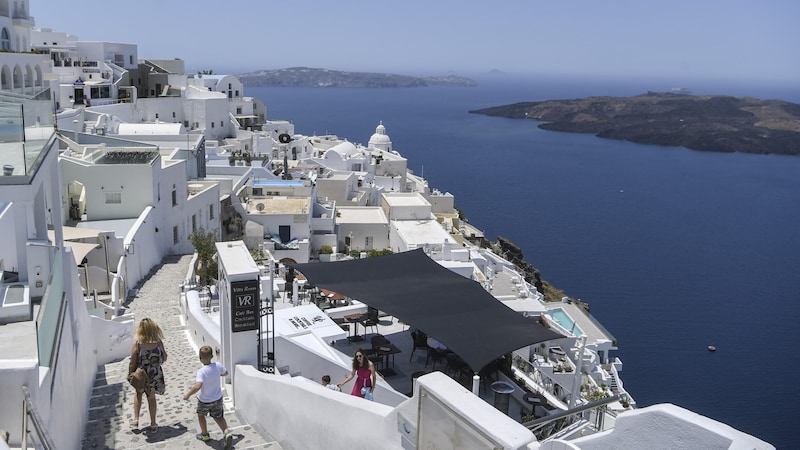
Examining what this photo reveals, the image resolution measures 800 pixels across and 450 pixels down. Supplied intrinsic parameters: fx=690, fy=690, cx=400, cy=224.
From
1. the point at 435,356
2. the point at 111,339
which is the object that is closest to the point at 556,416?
the point at 435,356

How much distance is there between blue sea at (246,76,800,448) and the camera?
3325cm

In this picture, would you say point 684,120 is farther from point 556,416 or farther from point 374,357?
point 556,416

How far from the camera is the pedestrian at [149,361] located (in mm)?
7059

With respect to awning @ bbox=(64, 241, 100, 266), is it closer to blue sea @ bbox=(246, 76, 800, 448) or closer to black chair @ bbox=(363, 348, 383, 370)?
black chair @ bbox=(363, 348, 383, 370)

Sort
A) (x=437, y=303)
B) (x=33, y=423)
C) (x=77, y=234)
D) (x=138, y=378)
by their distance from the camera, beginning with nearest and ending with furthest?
(x=33, y=423)
(x=138, y=378)
(x=437, y=303)
(x=77, y=234)

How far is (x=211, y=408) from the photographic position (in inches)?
272

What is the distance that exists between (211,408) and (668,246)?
5494 cm

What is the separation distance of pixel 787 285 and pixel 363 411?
164ft

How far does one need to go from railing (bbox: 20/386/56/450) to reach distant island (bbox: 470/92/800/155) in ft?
440

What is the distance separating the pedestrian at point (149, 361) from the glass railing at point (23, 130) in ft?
6.37

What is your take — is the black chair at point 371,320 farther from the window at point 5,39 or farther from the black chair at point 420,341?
the window at point 5,39

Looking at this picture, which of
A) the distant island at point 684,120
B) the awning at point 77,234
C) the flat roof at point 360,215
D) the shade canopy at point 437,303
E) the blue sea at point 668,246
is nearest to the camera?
the shade canopy at point 437,303

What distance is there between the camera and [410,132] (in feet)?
437

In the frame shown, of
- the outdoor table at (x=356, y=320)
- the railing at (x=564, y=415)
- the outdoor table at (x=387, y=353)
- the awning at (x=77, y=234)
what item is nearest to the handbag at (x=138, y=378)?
the railing at (x=564, y=415)
